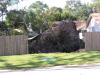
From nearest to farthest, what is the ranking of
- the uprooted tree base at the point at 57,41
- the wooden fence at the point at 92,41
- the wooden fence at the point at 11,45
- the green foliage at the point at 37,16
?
the wooden fence at the point at 11,45, the wooden fence at the point at 92,41, the uprooted tree base at the point at 57,41, the green foliage at the point at 37,16

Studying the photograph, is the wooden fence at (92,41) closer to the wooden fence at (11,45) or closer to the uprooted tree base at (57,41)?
the uprooted tree base at (57,41)

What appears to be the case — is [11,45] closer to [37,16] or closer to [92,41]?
[92,41]

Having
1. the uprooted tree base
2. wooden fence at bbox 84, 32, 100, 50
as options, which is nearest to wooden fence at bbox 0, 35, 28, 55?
the uprooted tree base

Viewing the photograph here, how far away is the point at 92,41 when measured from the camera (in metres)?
26.5

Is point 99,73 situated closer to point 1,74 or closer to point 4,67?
point 1,74

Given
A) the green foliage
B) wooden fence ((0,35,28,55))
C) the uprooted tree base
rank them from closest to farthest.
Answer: wooden fence ((0,35,28,55)) → the uprooted tree base → the green foliage

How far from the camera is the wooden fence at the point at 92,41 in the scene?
26453 millimetres

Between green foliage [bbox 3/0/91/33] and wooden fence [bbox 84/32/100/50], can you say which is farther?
green foliage [bbox 3/0/91/33]

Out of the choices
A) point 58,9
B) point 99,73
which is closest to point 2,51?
point 99,73

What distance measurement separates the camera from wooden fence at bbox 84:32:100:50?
86.8ft

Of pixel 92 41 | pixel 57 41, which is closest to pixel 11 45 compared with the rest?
pixel 57 41

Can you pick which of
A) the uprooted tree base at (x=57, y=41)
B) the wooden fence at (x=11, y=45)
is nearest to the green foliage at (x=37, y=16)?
the uprooted tree base at (x=57, y=41)

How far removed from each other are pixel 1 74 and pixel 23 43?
11.7 metres

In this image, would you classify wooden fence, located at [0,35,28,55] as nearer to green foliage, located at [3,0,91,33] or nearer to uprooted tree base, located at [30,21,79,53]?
uprooted tree base, located at [30,21,79,53]
